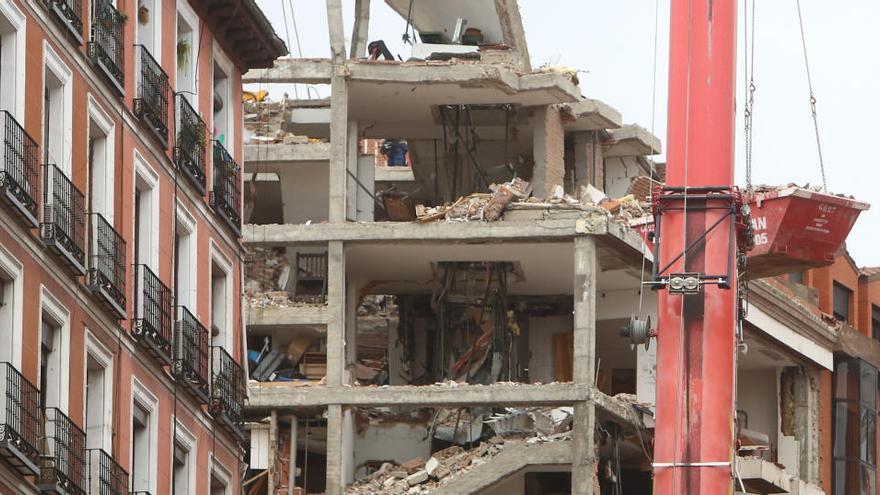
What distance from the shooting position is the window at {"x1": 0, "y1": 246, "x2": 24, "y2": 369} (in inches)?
1634

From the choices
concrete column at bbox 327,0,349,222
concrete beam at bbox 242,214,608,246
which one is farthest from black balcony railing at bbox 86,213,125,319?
concrete column at bbox 327,0,349,222

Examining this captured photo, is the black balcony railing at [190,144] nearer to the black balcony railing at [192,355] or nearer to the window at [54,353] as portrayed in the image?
the black balcony railing at [192,355]

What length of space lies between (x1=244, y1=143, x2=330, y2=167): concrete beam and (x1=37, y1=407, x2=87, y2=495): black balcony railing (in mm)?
37975

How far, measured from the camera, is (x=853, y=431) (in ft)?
294

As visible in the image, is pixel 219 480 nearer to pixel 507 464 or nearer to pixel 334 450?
pixel 507 464

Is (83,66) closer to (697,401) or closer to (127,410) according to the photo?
(127,410)

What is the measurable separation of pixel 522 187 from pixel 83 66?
33.2 m

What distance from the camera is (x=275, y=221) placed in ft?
291

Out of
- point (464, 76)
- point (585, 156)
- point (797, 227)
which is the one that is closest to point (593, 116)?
point (585, 156)

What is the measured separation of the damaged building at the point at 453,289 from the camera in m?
76.8

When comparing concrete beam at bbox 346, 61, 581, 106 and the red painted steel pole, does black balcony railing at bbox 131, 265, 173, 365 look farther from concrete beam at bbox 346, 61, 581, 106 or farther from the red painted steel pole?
concrete beam at bbox 346, 61, 581, 106

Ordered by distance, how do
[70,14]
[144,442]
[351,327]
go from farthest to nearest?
[351,327] < [144,442] < [70,14]

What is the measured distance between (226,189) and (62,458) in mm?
12042

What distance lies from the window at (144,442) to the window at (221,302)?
16.5 ft
